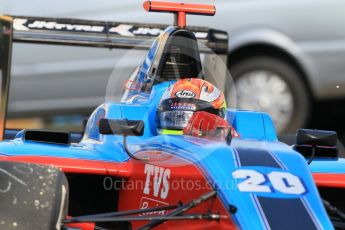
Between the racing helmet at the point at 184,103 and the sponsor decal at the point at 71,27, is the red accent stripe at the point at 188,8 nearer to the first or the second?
the sponsor decal at the point at 71,27

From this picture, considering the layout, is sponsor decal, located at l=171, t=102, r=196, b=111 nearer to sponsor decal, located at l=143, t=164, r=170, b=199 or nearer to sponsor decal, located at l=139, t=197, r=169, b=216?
sponsor decal, located at l=143, t=164, r=170, b=199

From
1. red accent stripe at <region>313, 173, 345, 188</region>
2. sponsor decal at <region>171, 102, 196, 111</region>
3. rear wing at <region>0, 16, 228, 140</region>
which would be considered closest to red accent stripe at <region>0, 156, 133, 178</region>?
sponsor decal at <region>171, 102, 196, 111</region>

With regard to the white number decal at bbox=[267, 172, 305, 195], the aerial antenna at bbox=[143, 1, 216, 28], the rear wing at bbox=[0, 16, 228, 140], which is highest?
the aerial antenna at bbox=[143, 1, 216, 28]

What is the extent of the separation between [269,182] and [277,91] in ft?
17.1

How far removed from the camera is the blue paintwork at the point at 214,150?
469cm

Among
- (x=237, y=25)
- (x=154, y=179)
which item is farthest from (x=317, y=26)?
(x=154, y=179)

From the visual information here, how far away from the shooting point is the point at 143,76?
7.20 meters

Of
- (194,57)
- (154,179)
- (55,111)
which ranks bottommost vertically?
(55,111)

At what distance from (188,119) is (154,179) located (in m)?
0.79

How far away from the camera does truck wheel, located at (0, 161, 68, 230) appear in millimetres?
4617

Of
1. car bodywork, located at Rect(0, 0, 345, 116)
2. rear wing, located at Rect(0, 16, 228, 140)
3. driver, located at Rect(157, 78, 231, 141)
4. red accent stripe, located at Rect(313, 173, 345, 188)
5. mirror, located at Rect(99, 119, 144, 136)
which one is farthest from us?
car bodywork, located at Rect(0, 0, 345, 116)

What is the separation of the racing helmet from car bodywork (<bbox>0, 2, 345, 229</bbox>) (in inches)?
7.0

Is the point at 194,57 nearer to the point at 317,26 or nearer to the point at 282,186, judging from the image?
the point at 282,186

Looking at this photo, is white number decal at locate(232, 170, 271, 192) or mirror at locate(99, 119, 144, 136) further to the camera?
mirror at locate(99, 119, 144, 136)
